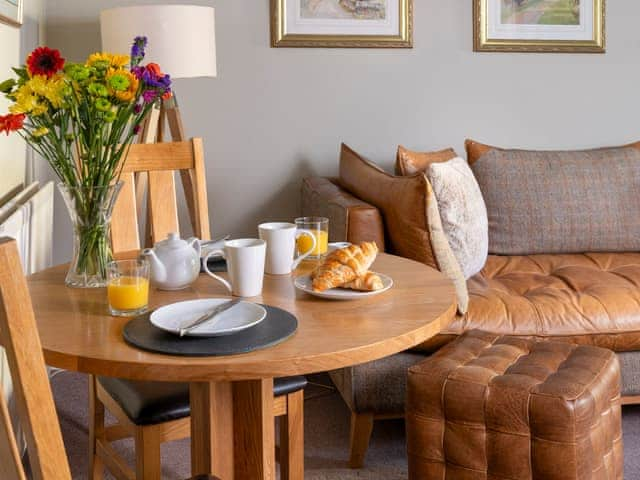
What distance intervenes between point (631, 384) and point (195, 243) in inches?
64.5

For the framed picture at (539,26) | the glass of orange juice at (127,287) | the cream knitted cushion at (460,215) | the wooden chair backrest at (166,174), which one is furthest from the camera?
the framed picture at (539,26)

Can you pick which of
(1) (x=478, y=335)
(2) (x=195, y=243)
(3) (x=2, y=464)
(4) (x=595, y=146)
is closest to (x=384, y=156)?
(4) (x=595, y=146)

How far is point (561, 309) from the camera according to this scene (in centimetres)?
263

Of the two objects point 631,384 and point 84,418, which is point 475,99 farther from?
point 84,418

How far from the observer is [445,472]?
2086mm

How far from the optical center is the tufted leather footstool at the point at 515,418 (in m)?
1.96

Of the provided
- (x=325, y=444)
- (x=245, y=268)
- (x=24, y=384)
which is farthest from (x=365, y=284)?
(x=325, y=444)

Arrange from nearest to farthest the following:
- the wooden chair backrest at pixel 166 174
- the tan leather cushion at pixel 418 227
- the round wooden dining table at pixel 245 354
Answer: the round wooden dining table at pixel 245 354 < the wooden chair backrest at pixel 166 174 < the tan leather cushion at pixel 418 227

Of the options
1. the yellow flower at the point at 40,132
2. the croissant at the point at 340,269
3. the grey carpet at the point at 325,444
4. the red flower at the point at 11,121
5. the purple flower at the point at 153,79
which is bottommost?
the grey carpet at the point at 325,444

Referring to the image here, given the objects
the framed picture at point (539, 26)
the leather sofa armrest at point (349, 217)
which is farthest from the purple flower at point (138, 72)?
the framed picture at point (539, 26)

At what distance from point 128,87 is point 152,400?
0.70 metres

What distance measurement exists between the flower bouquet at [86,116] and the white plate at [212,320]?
31cm

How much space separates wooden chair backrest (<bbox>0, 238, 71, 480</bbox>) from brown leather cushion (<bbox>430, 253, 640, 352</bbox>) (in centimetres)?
171

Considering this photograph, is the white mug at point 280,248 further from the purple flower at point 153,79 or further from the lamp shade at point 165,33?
the lamp shade at point 165,33
